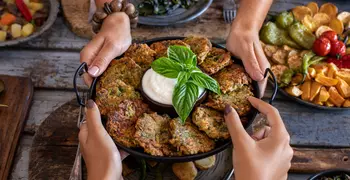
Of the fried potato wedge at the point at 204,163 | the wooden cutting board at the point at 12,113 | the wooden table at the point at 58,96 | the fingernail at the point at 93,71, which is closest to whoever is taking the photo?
the fingernail at the point at 93,71

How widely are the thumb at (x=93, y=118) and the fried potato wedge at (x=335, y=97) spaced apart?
1.29m

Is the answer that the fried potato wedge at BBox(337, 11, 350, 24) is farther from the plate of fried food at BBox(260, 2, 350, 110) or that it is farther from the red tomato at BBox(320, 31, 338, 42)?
the red tomato at BBox(320, 31, 338, 42)

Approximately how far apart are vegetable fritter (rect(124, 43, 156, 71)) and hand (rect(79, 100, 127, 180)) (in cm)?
30

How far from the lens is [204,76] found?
4.73 feet

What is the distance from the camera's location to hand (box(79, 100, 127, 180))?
53.0 inches

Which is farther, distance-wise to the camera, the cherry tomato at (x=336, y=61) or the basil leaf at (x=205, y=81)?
the cherry tomato at (x=336, y=61)

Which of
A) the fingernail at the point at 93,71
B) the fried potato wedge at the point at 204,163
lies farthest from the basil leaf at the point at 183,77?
the fried potato wedge at the point at 204,163

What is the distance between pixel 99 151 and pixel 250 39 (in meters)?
0.84

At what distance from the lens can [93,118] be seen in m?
1.37

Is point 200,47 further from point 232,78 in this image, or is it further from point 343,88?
point 343,88

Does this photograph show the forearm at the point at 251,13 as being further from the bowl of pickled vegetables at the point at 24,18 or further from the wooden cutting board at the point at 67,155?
the bowl of pickled vegetables at the point at 24,18

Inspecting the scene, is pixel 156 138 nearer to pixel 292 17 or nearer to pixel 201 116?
pixel 201 116

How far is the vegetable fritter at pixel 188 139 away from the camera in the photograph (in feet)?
4.45

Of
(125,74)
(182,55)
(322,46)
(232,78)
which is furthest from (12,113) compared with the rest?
(322,46)
